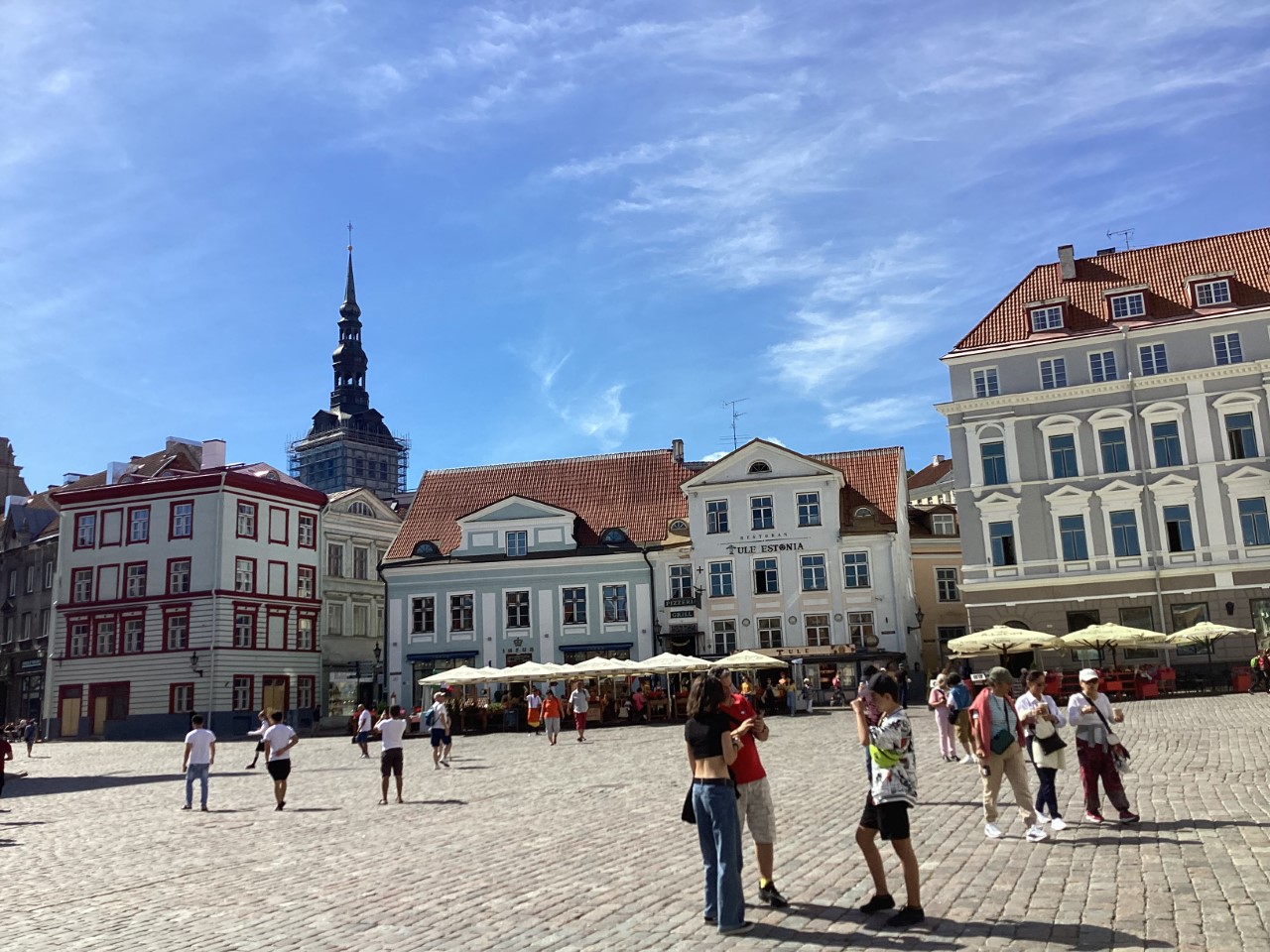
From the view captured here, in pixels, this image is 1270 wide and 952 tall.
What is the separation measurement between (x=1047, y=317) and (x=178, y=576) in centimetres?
3837

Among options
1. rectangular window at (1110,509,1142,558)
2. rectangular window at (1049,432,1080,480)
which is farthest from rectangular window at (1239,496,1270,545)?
rectangular window at (1049,432,1080,480)

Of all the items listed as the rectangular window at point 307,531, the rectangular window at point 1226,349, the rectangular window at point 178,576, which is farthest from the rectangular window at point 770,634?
the rectangular window at point 178,576

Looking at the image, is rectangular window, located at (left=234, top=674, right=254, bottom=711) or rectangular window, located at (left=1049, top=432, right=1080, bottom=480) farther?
rectangular window, located at (left=234, top=674, right=254, bottom=711)

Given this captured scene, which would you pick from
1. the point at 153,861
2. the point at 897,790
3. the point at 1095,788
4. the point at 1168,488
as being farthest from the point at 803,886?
the point at 1168,488

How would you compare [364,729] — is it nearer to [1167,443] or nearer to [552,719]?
[552,719]

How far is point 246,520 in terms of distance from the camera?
55.0m

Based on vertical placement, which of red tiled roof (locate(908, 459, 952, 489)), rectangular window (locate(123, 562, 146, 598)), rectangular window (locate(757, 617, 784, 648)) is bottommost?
rectangular window (locate(757, 617, 784, 648))

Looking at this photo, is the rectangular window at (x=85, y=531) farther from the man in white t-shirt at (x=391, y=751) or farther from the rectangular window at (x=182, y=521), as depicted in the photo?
the man in white t-shirt at (x=391, y=751)

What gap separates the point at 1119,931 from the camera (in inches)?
299

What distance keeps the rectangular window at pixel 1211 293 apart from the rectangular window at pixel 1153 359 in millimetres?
2199

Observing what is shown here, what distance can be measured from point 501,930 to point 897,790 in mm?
2967

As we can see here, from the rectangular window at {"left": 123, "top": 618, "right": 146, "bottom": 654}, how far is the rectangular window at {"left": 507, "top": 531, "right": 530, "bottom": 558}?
16902 millimetres

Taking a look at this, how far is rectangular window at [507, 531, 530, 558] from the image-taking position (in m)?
51.8

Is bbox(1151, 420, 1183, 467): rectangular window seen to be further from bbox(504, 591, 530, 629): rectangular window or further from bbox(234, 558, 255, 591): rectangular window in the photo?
bbox(234, 558, 255, 591): rectangular window
